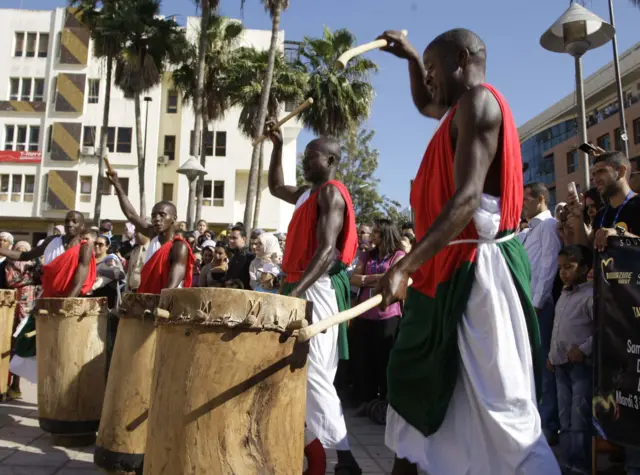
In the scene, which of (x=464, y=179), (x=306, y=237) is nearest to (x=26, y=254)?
(x=306, y=237)

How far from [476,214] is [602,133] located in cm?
3672

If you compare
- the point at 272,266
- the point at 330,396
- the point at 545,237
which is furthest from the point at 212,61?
the point at 330,396

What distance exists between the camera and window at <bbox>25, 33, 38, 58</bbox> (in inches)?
1400

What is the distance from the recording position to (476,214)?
2.42m

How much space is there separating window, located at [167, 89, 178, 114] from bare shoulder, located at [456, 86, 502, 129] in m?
34.3

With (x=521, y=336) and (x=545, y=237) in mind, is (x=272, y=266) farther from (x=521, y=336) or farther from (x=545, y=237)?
(x=521, y=336)

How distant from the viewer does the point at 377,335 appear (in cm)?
687

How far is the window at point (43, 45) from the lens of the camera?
35562 millimetres

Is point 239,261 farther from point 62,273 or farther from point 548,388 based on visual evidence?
point 548,388

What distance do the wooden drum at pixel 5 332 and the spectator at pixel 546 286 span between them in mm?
4995

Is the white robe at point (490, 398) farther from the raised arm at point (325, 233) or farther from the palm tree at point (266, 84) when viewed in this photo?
the palm tree at point (266, 84)

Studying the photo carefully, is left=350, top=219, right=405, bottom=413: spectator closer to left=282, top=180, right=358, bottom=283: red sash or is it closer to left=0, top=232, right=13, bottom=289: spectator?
left=282, top=180, right=358, bottom=283: red sash

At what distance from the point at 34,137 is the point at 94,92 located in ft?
14.1

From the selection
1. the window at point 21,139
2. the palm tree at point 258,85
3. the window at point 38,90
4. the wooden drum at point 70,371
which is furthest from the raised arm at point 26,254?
the window at point 38,90
